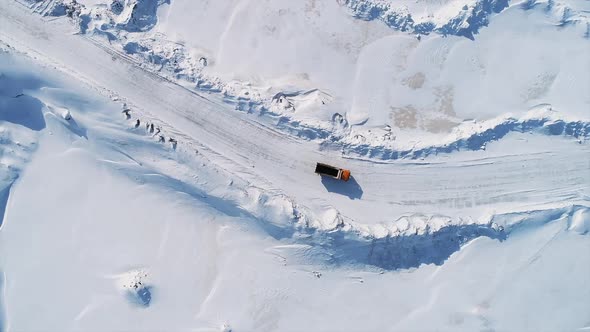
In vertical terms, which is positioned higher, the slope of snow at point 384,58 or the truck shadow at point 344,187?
the slope of snow at point 384,58

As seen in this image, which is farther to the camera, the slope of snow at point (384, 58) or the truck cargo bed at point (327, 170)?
the slope of snow at point (384, 58)

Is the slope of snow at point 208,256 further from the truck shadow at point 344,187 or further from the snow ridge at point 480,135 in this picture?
the snow ridge at point 480,135

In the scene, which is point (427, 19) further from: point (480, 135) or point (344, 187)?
point (344, 187)

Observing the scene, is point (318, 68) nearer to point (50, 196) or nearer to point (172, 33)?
point (172, 33)

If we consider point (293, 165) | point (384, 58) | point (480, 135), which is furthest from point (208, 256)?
point (480, 135)

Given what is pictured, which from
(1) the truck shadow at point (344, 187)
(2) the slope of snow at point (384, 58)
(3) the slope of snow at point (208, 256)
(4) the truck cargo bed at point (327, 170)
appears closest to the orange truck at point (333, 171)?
(4) the truck cargo bed at point (327, 170)

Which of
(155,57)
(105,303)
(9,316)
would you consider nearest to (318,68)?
(155,57)

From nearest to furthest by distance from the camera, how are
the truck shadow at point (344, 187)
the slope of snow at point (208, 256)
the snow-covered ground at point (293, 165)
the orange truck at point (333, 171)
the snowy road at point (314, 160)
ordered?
1. the slope of snow at point (208, 256)
2. the snow-covered ground at point (293, 165)
3. the orange truck at point (333, 171)
4. the snowy road at point (314, 160)
5. the truck shadow at point (344, 187)

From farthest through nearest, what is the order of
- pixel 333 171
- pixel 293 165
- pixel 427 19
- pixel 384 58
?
pixel 384 58 < pixel 427 19 < pixel 293 165 < pixel 333 171
